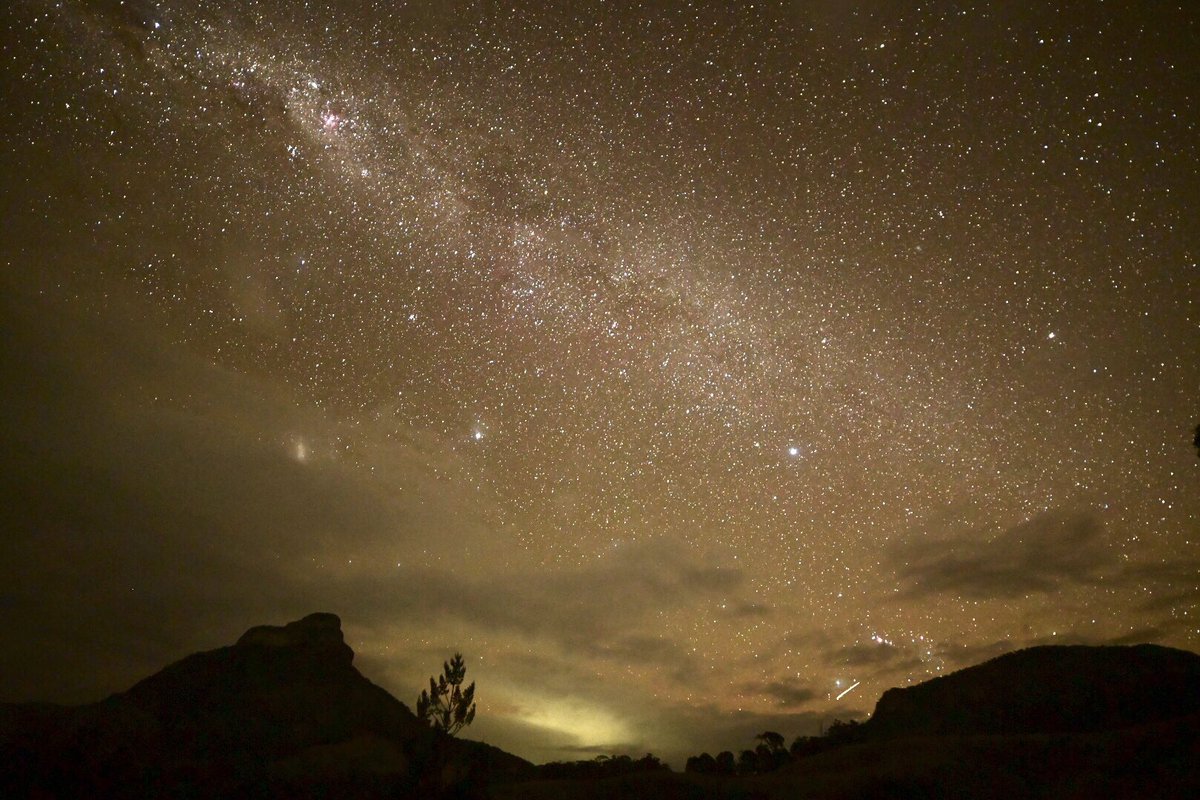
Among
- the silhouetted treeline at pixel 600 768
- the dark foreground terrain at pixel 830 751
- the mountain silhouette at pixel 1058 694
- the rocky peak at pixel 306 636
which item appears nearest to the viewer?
the dark foreground terrain at pixel 830 751

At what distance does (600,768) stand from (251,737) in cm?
2462

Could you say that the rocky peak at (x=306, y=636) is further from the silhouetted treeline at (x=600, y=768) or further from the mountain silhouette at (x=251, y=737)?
the silhouetted treeline at (x=600, y=768)

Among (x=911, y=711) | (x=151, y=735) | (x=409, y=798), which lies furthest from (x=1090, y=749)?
(x=151, y=735)

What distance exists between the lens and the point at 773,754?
36344mm

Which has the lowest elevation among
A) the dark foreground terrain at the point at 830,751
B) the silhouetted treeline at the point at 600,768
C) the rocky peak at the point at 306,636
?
the silhouetted treeline at the point at 600,768

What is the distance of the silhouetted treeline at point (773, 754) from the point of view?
33.4 meters

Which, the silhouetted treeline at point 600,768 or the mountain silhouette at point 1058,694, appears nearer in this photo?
the mountain silhouette at point 1058,694

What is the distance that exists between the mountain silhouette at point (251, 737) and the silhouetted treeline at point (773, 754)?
41.1 ft

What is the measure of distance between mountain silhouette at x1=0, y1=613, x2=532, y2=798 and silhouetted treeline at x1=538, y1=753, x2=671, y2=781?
154 inches

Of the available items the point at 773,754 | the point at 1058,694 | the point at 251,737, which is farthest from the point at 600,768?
the point at 251,737

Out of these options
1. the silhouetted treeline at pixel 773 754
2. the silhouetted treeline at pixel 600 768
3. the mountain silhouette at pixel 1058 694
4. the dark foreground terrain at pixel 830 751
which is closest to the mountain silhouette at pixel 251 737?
the dark foreground terrain at pixel 830 751

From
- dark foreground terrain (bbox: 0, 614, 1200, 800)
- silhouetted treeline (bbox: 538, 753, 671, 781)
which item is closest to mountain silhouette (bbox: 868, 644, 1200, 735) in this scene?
dark foreground terrain (bbox: 0, 614, 1200, 800)

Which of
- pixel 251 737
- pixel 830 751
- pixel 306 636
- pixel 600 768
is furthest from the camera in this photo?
pixel 306 636

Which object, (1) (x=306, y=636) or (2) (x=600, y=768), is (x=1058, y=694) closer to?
(2) (x=600, y=768)
